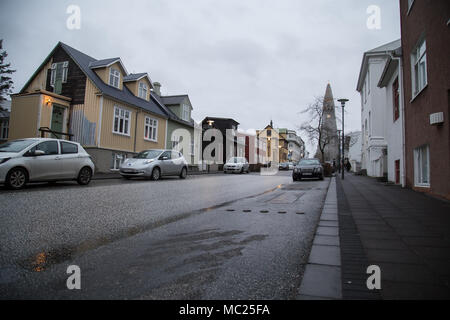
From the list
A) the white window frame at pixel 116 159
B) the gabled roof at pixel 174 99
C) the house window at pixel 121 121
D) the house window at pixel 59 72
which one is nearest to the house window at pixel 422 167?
the white window frame at pixel 116 159

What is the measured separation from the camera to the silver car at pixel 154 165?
14.7m

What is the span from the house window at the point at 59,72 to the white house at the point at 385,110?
20650 millimetres

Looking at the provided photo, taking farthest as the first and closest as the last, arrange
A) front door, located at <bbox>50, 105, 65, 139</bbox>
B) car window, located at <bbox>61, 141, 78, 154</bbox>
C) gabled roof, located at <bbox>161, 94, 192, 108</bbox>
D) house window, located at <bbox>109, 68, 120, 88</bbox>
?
gabled roof, located at <bbox>161, 94, 192, 108</bbox>, house window, located at <bbox>109, 68, 120, 88</bbox>, front door, located at <bbox>50, 105, 65, 139</bbox>, car window, located at <bbox>61, 141, 78, 154</bbox>

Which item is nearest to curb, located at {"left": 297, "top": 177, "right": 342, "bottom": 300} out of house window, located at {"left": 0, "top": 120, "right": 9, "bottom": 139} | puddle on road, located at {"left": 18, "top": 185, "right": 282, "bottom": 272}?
puddle on road, located at {"left": 18, "top": 185, "right": 282, "bottom": 272}

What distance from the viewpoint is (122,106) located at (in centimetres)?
2181

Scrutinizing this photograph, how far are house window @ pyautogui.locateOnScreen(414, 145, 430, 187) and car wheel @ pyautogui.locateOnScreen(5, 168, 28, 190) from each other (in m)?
12.9

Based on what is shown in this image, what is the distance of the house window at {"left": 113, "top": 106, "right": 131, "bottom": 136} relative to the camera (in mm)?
21234

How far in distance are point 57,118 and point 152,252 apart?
21.1 metres

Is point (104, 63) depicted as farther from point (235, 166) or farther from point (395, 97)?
point (395, 97)

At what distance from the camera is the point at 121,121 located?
21875mm

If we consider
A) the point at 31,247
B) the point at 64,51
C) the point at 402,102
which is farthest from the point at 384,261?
the point at 64,51

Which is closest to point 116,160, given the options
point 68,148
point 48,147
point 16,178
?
point 68,148

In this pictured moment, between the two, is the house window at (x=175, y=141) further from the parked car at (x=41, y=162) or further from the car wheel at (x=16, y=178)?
the car wheel at (x=16, y=178)

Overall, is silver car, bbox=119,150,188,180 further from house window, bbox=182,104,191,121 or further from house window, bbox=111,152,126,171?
house window, bbox=182,104,191,121
